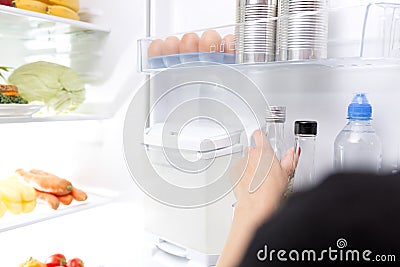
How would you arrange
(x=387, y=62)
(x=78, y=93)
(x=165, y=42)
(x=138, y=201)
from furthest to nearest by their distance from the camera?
(x=78, y=93)
(x=138, y=201)
(x=165, y=42)
(x=387, y=62)

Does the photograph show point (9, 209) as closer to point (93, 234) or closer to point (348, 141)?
point (93, 234)

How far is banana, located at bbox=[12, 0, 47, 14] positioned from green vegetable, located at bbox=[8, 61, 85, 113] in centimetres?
19

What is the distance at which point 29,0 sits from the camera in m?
1.32

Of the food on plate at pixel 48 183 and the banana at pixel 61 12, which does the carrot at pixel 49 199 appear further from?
the banana at pixel 61 12

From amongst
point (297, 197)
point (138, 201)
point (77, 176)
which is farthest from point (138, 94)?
point (297, 197)

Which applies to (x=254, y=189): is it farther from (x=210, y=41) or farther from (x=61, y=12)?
(x=61, y=12)

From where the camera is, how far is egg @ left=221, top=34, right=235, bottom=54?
41.1 inches

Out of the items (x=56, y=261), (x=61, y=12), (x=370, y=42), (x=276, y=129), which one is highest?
(x=61, y=12)

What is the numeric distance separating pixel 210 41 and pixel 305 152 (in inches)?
14.4

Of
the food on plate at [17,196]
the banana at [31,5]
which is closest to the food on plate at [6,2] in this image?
the banana at [31,5]

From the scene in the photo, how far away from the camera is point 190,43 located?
111 centimetres

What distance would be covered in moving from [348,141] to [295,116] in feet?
0.65

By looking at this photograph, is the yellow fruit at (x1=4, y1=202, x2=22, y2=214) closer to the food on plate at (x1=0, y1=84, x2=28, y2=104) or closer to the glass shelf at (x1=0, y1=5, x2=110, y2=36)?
the food on plate at (x1=0, y1=84, x2=28, y2=104)

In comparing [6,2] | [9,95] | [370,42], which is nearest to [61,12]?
[6,2]
